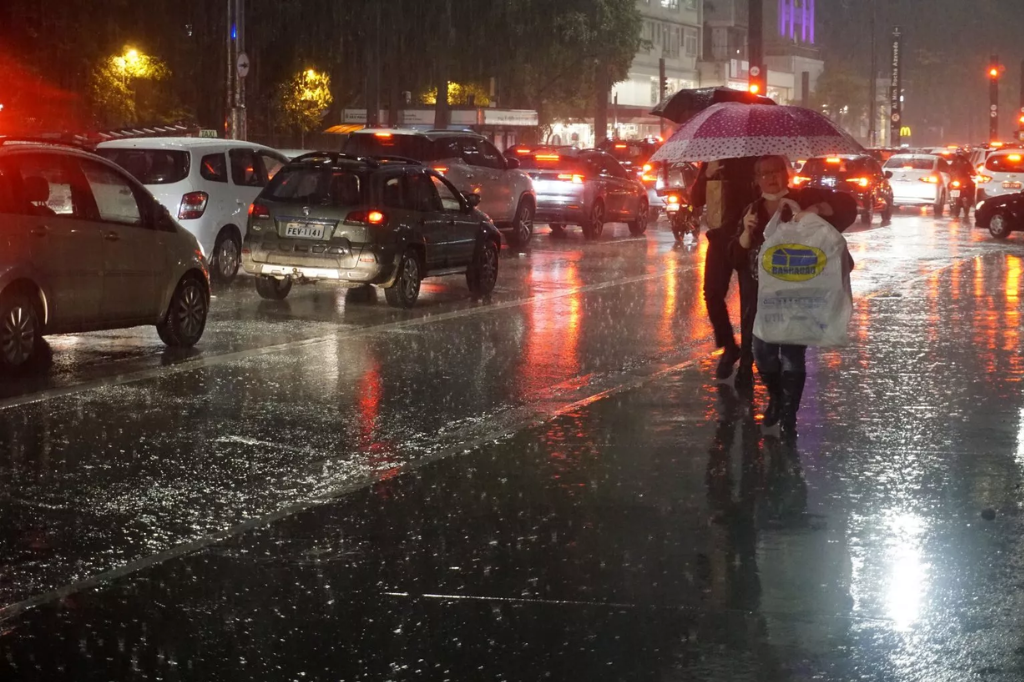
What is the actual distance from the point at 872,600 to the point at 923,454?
10.1 ft

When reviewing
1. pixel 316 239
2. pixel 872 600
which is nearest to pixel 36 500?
pixel 872 600

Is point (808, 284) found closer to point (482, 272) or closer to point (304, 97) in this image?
point (482, 272)

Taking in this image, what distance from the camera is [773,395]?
9.40 metres

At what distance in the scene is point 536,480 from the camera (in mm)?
8031

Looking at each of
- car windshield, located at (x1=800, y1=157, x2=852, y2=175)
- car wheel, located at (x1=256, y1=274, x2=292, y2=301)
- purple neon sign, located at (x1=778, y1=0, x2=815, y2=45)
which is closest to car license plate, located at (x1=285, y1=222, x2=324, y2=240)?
car wheel, located at (x1=256, y1=274, x2=292, y2=301)

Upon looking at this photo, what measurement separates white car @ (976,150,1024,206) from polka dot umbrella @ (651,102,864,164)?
2678cm

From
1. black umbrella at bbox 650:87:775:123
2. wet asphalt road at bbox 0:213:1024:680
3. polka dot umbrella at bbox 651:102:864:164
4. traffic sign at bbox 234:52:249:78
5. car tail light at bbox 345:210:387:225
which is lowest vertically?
wet asphalt road at bbox 0:213:1024:680

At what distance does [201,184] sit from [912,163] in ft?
85.6

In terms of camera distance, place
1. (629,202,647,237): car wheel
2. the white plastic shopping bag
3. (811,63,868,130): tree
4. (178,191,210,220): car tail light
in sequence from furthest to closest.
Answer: (811,63,868,130): tree < (629,202,647,237): car wheel < (178,191,210,220): car tail light < the white plastic shopping bag

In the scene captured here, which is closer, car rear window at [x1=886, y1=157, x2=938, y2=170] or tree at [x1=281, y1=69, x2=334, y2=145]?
car rear window at [x1=886, y1=157, x2=938, y2=170]

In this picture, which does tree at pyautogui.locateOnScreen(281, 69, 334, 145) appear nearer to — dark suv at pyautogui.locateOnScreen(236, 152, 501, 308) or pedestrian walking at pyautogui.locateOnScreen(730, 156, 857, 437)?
dark suv at pyautogui.locateOnScreen(236, 152, 501, 308)

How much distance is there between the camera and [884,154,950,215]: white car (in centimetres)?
4003

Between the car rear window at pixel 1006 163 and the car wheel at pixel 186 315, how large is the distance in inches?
1087

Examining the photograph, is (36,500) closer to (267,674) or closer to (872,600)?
(267,674)
